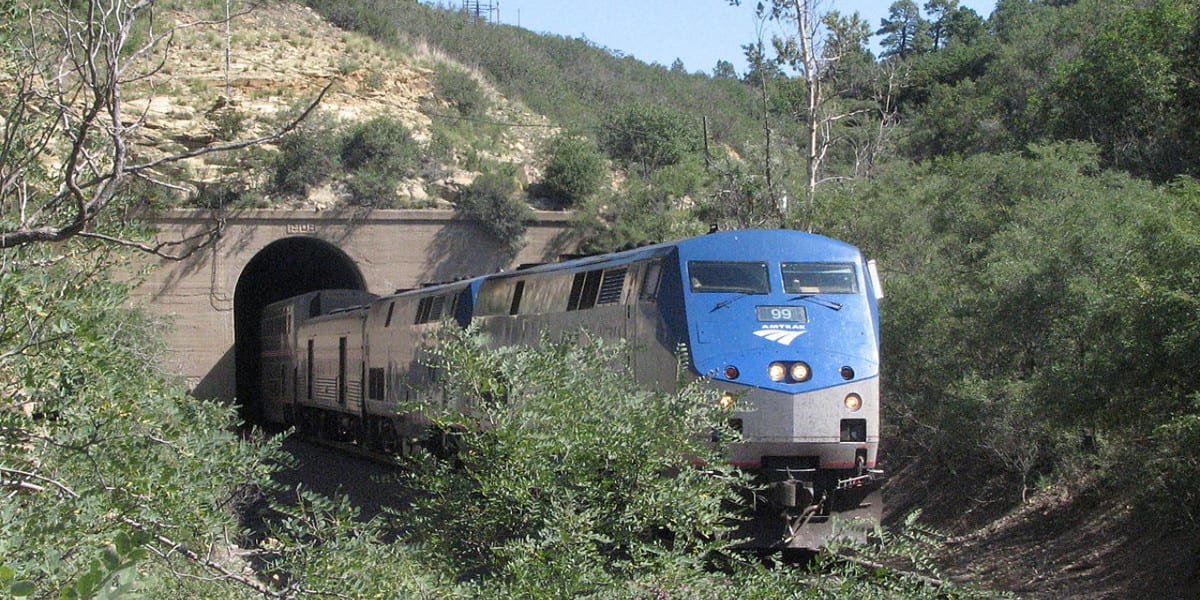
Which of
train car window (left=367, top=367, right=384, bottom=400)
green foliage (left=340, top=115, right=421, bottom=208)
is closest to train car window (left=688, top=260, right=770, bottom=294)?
train car window (left=367, top=367, right=384, bottom=400)

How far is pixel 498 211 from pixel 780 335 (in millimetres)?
27010

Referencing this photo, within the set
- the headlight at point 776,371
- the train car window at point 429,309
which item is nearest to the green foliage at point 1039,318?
the headlight at point 776,371

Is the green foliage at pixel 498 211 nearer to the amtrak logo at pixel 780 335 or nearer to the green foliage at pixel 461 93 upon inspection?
the green foliage at pixel 461 93

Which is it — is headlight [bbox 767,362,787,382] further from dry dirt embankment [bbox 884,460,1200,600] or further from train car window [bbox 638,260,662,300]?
dry dirt embankment [bbox 884,460,1200,600]

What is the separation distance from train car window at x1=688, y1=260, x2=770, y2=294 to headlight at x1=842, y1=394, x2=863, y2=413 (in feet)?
4.79

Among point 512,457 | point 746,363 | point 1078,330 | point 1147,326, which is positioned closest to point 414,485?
point 512,457

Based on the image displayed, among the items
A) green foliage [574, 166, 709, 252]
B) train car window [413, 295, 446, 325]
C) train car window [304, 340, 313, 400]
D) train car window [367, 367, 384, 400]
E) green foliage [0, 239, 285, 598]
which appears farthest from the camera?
green foliage [574, 166, 709, 252]

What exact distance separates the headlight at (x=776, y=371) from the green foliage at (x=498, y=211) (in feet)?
88.4

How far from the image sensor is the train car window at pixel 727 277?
13.1m

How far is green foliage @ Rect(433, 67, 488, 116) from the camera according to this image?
5053 cm

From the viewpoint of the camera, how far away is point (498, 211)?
129 ft

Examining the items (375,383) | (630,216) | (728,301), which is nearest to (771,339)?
(728,301)

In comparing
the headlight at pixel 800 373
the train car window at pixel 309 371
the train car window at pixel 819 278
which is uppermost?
the train car window at pixel 819 278

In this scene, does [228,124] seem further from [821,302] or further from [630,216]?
[821,302]
